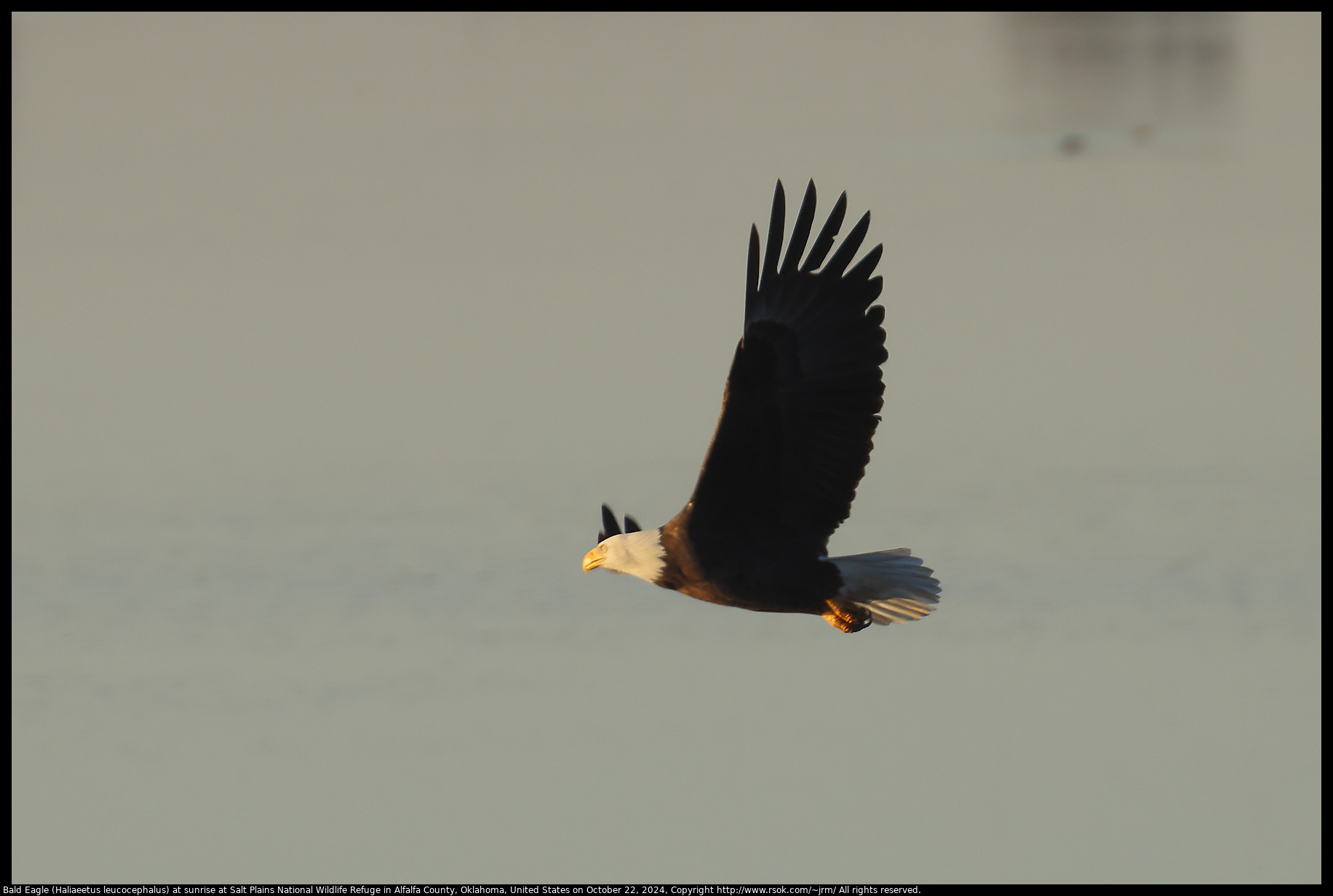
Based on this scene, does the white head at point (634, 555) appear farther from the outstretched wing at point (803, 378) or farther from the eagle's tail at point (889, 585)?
the eagle's tail at point (889, 585)

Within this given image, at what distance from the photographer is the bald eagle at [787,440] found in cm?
785

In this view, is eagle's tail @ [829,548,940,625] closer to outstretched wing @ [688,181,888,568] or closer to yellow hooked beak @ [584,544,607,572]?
outstretched wing @ [688,181,888,568]

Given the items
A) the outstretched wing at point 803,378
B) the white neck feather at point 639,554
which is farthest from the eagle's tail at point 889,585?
the white neck feather at point 639,554

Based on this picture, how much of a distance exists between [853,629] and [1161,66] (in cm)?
2104

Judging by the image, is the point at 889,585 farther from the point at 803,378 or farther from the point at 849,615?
the point at 803,378

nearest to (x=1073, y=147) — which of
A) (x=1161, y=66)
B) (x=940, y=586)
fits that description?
(x=1161, y=66)

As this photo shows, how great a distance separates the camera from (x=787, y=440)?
7.98 m

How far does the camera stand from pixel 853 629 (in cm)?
848

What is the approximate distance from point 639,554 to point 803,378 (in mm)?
1049

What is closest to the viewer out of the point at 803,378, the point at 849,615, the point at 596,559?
the point at 803,378

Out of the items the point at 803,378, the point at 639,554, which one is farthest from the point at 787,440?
the point at 639,554

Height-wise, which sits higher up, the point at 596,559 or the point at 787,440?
the point at 787,440

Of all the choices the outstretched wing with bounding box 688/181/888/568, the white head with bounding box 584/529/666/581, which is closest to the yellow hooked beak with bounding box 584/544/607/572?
the white head with bounding box 584/529/666/581

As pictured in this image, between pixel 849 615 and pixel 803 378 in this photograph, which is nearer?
pixel 803 378
